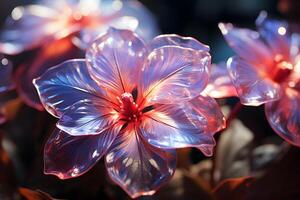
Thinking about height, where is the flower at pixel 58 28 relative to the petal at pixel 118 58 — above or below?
below

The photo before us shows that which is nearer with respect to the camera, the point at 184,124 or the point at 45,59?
the point at 184,124

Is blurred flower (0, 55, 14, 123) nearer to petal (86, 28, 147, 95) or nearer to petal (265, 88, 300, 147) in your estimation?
petal (86, 28, 147, 95)

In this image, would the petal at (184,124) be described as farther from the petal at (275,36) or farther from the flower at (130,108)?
the petal at (275,36)

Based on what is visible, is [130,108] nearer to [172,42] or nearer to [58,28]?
[172,42]

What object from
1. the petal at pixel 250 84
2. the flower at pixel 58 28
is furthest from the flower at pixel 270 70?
the flower at pixel 58 28

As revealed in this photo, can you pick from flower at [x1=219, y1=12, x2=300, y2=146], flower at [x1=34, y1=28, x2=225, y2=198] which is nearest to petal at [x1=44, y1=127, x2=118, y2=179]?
flower at [x1=34, y1=28, x2=225, y2=198]

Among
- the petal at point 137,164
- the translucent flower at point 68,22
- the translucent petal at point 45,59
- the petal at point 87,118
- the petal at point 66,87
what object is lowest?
the translucent petal at point 45,59

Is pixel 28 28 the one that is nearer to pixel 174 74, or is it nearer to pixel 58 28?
pixel 58 28

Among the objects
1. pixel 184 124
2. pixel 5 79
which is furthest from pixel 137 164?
pixel 5 79
